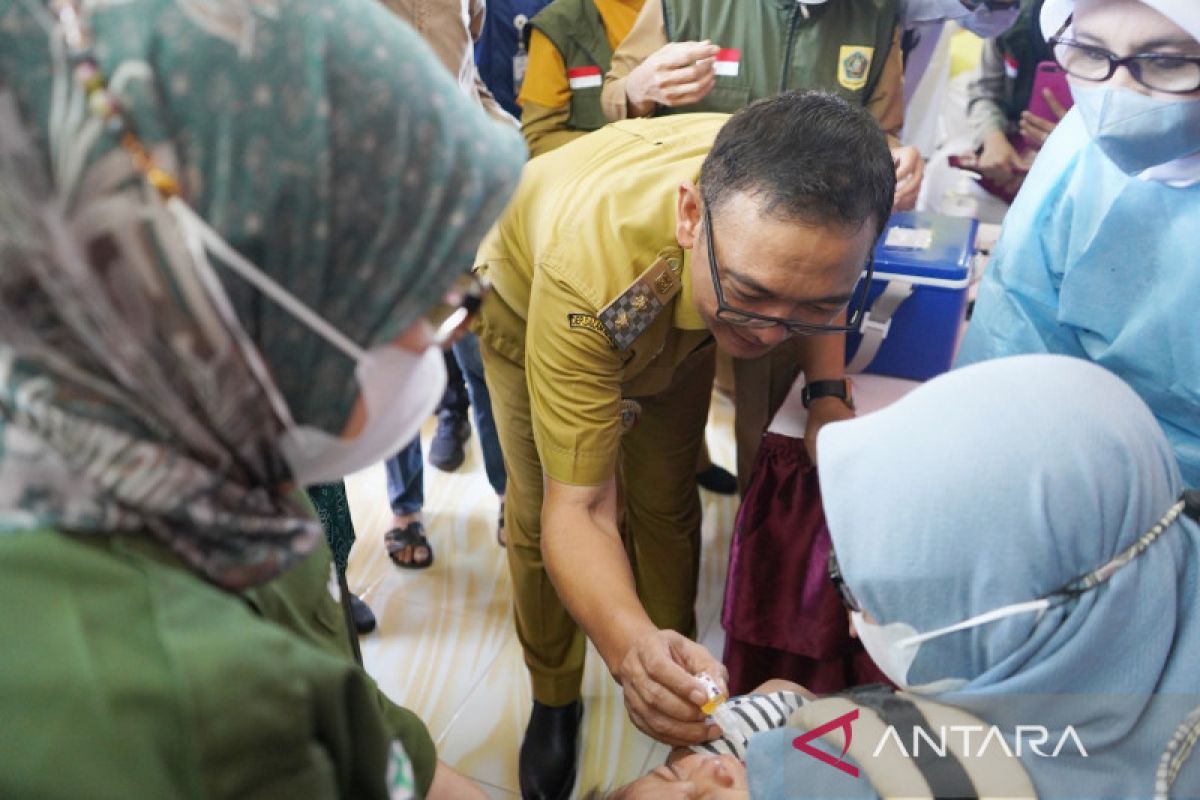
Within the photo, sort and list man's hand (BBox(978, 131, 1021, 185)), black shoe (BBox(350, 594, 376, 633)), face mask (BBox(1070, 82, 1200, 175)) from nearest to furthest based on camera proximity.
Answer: face mask (BBox(1070, 82, 1200, 175))
black shoe (BBox(350, 594, 376, 633))
man's hand (BBox(978, 131, 1021, 185))

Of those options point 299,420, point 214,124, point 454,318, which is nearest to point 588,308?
point 454,318

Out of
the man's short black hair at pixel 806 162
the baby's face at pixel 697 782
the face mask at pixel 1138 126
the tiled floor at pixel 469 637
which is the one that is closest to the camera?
the baby's face at pixel 697 782

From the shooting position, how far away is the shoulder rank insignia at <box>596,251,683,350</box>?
56.1 inches

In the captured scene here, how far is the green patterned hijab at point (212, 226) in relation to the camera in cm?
55

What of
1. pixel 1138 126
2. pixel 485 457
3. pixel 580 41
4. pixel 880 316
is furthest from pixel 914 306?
pixel 485 457

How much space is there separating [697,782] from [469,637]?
1.32m

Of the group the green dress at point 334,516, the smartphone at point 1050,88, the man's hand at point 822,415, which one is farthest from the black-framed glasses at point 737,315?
the smartphone at point 1050,88

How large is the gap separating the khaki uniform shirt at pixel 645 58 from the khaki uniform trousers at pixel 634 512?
2.72ft

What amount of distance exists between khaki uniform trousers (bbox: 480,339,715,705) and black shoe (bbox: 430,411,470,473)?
1.08 m

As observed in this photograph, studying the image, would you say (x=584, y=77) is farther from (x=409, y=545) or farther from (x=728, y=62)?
(x=409, y=545)

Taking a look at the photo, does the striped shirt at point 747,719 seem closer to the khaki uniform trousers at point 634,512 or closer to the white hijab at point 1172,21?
the khaki uniform trousers at point 634,512

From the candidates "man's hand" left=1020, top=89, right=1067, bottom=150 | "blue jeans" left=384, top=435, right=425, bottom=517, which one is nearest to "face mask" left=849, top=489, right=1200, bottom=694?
"blue jeans" left=384, top=435, right=425, bottom=517

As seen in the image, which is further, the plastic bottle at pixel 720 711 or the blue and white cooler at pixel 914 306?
the blue and white cooler at pixel 914 306

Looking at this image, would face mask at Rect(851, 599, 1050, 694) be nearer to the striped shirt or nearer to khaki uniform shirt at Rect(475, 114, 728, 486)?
the striped shirt
